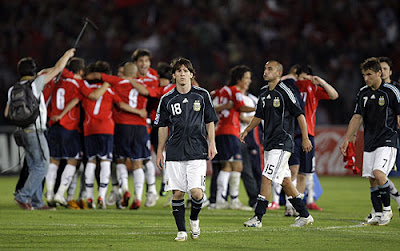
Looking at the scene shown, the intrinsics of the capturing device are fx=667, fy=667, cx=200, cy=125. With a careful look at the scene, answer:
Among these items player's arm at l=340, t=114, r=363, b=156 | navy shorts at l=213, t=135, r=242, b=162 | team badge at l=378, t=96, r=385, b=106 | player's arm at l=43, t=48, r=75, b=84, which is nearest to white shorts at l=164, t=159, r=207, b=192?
player's arm at l=340, t=114, r=363, b=156

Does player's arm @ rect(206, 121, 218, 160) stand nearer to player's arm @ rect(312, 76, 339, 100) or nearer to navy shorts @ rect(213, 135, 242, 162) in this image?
player's arm @ rect(312, 76, 339, 100)

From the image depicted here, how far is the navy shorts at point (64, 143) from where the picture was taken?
38.8 feet

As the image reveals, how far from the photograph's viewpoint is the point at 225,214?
Answer: 10.7 m

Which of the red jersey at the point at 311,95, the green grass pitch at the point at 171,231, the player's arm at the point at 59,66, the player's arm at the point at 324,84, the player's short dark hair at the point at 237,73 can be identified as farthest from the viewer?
the player's short dark hair at the point at 237,73

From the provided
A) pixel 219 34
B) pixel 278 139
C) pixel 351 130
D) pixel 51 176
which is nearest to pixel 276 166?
pixel 278 139

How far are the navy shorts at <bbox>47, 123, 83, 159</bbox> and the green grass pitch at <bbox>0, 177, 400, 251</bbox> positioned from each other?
44.1 inches

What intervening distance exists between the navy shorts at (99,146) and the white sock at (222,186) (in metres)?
1.99

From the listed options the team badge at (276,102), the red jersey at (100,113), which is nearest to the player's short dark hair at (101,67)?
the red jersey at (100,113)

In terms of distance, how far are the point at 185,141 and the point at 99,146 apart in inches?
174

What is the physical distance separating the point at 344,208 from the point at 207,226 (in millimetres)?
4000

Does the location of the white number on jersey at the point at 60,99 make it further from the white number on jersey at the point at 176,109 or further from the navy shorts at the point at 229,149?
the white number on jersey at the point at 176,109

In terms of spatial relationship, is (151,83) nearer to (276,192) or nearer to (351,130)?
(276,192)

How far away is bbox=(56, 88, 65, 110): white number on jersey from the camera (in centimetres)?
1182

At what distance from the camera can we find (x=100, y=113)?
460 inches
